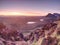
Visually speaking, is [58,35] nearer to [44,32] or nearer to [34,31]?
[44,32]

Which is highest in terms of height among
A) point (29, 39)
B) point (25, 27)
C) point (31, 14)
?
point (31, 14)

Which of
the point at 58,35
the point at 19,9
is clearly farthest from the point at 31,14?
the point at 58,35

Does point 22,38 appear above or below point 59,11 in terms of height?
below

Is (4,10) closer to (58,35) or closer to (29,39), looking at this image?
(29,39)

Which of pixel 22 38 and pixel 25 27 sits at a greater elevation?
pixel 25 27

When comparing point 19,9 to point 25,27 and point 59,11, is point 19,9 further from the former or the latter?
point 59,11

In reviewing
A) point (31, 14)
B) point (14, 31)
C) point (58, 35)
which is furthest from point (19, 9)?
point (58, 35)

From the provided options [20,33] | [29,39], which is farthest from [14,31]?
[29,39]
